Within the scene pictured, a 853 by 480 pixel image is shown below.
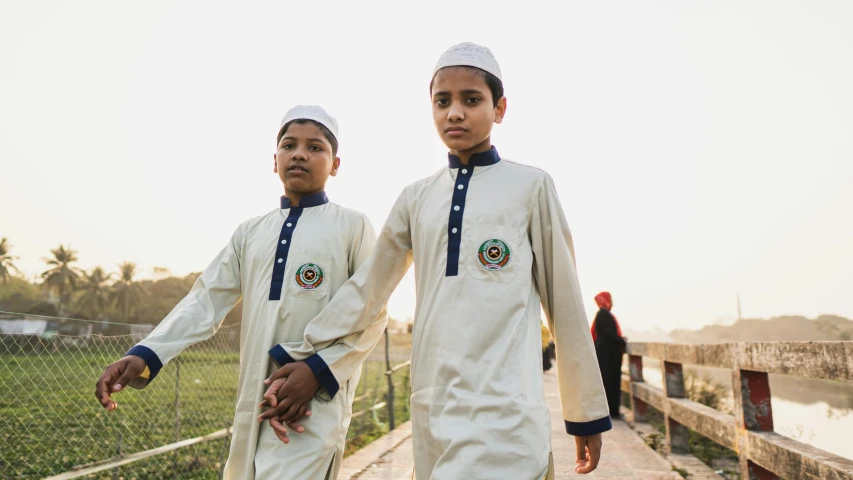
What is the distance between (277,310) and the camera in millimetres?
2256

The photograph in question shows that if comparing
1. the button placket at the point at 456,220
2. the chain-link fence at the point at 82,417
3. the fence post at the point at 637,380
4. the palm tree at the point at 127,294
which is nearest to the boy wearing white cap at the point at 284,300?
the button placket at the point at 456,220

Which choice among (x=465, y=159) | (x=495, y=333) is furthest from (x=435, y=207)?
(x=495, y=333)

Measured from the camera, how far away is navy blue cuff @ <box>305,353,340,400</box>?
2.00 meters

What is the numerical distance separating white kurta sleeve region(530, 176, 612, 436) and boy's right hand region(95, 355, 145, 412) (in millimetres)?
1463

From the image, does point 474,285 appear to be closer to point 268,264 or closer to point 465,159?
point 465,159

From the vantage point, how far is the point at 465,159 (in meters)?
1.97

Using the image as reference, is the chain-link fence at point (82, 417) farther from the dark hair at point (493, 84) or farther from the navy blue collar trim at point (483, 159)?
the dark hair at point (493, 84)

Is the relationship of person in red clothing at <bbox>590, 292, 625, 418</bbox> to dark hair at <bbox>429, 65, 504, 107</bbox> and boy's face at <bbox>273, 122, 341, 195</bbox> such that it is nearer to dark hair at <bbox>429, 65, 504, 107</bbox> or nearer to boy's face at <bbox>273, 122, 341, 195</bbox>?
boy's face at <bbox>273, 122, 341, 195</bbox>

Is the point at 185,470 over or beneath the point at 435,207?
beneath

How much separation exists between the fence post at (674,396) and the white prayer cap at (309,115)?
3.97 metres

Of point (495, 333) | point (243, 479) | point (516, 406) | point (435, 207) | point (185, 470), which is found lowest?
point (185, 470)

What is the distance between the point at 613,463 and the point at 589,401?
3259 mm

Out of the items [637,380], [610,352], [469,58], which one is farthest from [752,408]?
[610,352]

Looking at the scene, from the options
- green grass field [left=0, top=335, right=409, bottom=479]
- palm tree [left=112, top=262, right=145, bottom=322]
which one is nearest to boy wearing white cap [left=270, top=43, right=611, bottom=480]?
green grass field [left=0, top=335, right=409, bottom=479]
